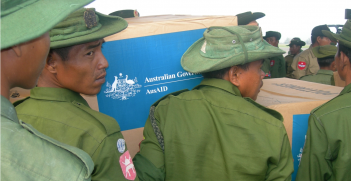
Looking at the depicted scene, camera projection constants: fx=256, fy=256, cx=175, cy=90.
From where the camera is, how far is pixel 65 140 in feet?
3.36

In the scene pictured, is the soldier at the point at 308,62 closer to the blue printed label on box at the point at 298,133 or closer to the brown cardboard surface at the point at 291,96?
the brown cardboard surface at the point at 291,96

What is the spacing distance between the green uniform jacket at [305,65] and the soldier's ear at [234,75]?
4.18m

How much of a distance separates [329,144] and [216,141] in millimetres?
651

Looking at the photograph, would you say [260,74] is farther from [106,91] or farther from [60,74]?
[60,74]

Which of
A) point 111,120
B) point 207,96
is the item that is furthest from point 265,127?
point 111,120

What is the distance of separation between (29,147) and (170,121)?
91 centimetres

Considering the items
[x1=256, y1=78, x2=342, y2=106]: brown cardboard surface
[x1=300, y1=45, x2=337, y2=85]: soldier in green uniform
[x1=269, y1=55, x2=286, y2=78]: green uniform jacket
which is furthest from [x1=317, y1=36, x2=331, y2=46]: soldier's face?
[x1=256, y1=78, x2=342, y2=106]: brown cardboard surface

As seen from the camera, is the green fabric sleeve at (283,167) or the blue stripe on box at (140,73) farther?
the blue stripe on box at (140,73)

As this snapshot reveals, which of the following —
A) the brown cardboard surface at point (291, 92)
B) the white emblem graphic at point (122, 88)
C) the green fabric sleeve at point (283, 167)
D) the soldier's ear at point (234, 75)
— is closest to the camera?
the green fabric sleeve at point (283, 167)

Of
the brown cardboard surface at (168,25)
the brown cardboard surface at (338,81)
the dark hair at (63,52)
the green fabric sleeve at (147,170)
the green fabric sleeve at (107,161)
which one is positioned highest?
the brown cardboard surface at (168,25)

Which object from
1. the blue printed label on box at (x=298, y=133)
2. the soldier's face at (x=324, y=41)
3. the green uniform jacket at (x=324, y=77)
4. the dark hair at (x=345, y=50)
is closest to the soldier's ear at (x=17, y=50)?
the blue printed label on box at (x=298, y=133)

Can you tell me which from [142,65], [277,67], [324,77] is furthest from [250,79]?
[277,67]

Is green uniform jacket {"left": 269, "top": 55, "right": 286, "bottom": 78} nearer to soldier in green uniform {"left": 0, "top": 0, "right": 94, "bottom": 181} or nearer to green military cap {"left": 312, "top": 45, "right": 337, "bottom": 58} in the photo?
green military cap {"left": 312, "top": 45, "right": 337, "bottom": 58}

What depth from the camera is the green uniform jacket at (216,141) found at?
4.26ft
